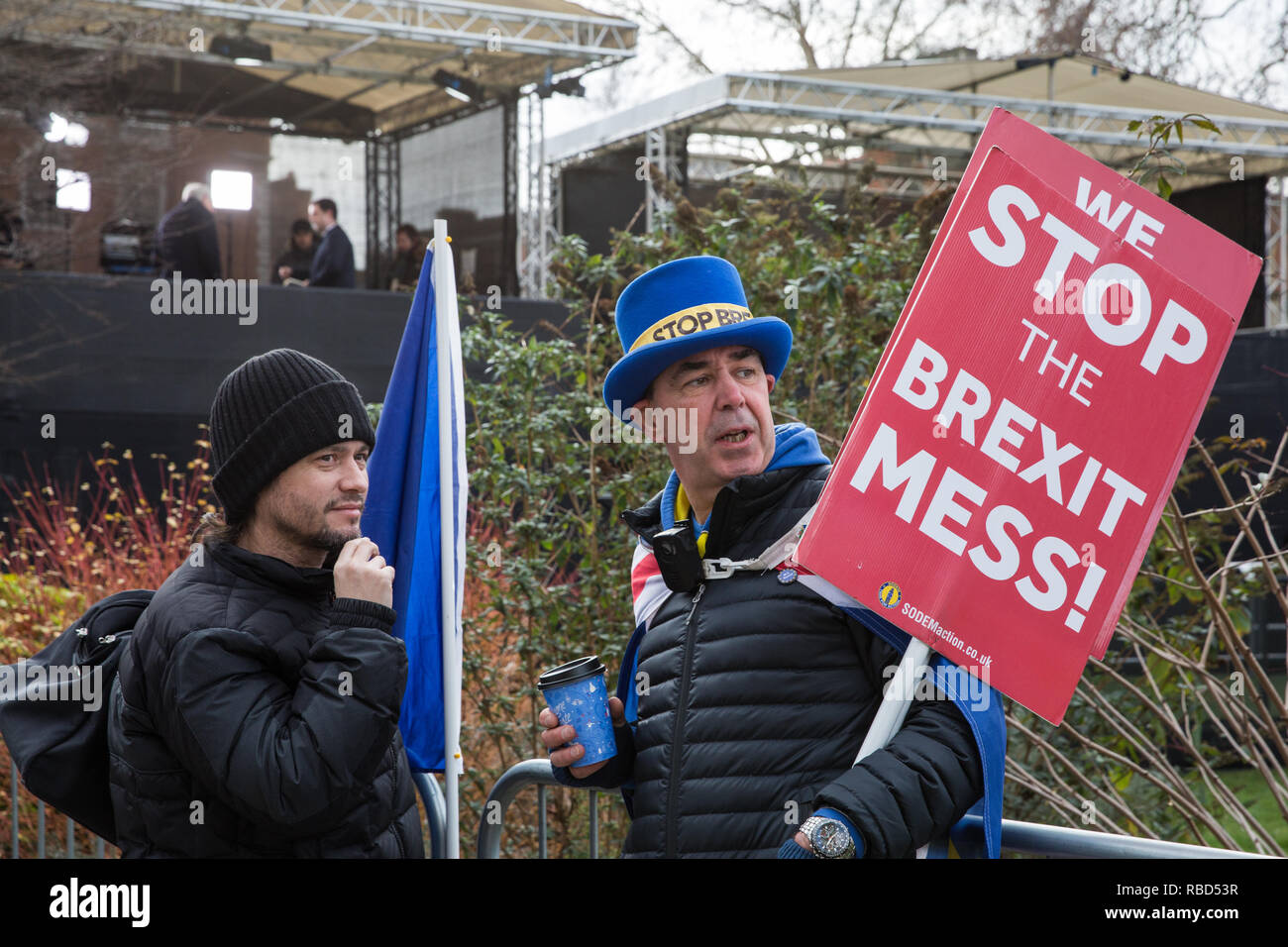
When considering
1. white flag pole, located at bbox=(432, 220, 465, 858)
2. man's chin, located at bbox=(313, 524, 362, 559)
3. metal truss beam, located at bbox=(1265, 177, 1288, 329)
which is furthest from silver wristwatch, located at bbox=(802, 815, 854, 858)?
metal truss beam, located at bbox=(1265, 177, 1288, 329)

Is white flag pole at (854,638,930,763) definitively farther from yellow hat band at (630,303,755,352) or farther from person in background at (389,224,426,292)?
person in background at (389,224,426,292)

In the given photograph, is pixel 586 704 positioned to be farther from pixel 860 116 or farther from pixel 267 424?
pixel 860 116

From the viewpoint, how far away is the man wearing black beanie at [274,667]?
2193mm

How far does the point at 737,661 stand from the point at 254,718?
2.75 ft

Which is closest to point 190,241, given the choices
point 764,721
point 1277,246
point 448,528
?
point 448,528

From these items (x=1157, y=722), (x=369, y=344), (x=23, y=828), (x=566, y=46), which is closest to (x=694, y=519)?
(x=1157, y=722)

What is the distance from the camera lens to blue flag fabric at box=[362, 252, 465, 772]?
3174 millimetres

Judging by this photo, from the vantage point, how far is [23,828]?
16.9 ft

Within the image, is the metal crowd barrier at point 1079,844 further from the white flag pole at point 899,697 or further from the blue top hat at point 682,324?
the blue top hat at point 682,324

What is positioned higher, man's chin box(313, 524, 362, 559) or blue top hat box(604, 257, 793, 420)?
blue top hat box(604, 257, 793, 420)

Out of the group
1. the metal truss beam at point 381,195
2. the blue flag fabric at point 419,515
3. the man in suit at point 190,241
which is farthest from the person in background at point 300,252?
the blue flag fabric at point 419,515

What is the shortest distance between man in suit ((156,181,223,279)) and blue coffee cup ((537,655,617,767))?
1017 centimetres

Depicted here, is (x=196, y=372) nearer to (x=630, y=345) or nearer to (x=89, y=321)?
(x=89, y=321)

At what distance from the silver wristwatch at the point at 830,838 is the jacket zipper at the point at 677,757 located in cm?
34
